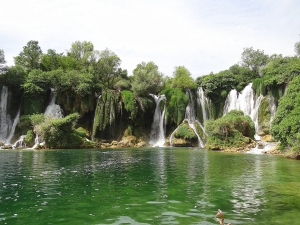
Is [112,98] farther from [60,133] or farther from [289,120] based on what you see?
[289,120]

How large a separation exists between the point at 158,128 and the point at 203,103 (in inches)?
428

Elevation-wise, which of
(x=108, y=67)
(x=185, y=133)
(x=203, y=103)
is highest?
(x=108, y=67)


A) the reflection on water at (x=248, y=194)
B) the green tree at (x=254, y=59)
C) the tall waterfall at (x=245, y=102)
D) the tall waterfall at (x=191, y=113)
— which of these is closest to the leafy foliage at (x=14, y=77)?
the tall waterfall at (x=191, y=113)

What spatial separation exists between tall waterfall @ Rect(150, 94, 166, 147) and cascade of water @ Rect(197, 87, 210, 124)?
25.1 feet

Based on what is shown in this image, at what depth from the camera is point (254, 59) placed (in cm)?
8069

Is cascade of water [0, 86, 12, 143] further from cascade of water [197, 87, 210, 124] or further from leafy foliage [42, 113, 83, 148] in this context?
cascade of water [197, 87, 210, 124]

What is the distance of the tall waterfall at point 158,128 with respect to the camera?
190 ft

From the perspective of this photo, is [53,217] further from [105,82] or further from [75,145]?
[105,82]

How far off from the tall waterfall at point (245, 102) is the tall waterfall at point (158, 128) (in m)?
12.8

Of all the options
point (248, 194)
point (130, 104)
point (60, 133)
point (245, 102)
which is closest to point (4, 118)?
point (60, 133)

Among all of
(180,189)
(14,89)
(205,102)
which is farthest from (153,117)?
(180,189)

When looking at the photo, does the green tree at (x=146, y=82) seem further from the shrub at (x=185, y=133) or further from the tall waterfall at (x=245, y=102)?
the tall waterfall at (x=245, y=102)

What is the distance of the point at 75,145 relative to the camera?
4803cm

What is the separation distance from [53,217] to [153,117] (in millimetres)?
51242
